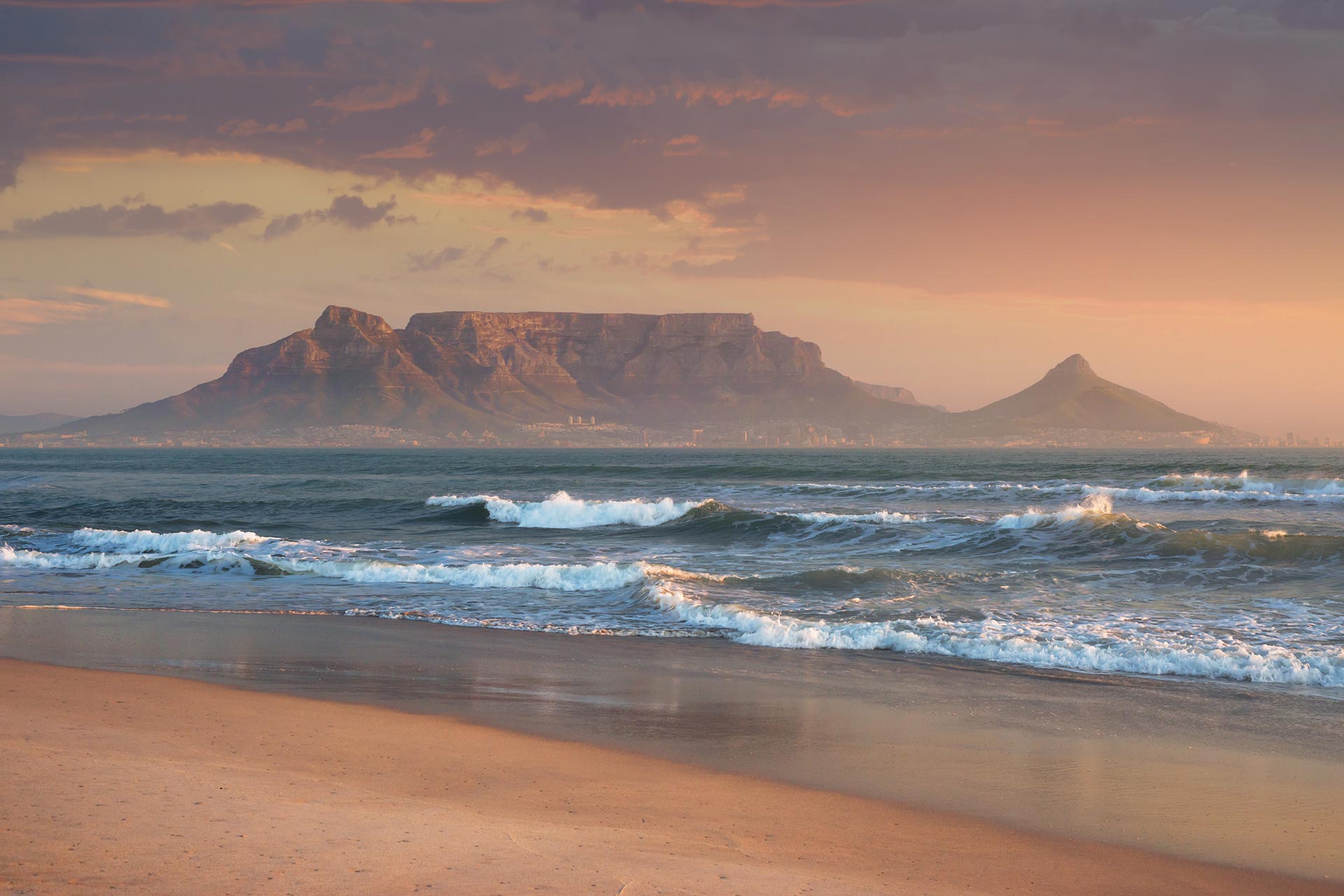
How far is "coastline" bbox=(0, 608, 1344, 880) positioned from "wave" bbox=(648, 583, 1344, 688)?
0.60 m

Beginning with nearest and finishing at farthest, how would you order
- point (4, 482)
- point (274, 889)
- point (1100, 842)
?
point (274, 889)
point (1100, 842)
point (4, 482)

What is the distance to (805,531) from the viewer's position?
28703mm

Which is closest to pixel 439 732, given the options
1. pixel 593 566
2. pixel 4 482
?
pixel 593 566

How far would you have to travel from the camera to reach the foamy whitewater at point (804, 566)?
504 inches

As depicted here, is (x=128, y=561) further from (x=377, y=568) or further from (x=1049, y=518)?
(x=1049, y=518)

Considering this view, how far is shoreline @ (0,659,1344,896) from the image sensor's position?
4520 mm

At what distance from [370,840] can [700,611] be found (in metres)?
9.97

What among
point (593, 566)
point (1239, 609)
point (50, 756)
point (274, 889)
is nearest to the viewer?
point (274, 889)

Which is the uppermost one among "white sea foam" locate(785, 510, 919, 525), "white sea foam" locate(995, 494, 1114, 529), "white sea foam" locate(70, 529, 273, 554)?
"white sea foam" locate(995, 494, 1114, 529)

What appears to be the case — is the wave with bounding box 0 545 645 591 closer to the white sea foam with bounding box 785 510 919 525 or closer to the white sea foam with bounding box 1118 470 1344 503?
the white sea foam with bounding box 785 510 919 525

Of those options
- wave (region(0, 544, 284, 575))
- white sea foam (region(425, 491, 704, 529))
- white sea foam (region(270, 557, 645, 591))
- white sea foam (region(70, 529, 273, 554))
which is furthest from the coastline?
white sea foam (region(425, 491, 704, 529))

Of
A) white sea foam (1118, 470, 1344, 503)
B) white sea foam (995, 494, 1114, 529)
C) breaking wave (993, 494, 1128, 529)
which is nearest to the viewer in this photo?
breaking wave (993, 494, 1128, 529)

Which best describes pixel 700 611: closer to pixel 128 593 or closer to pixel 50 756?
pixel 50 756

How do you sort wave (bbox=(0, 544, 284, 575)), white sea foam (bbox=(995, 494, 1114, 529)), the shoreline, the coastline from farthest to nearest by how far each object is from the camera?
white sea foam (bbox=(995, 494, 1114, 529)) → wave (bbox=(0, 544, 284, 575)) → the coastline → the shoreline
